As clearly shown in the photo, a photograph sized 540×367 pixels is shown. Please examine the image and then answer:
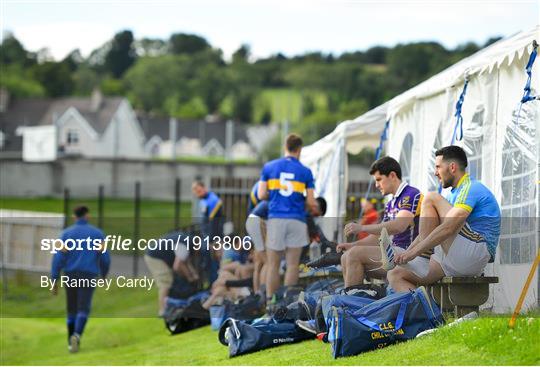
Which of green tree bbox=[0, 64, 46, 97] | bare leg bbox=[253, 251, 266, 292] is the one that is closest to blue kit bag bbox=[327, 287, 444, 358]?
bare leg bbox=[253, 251, 266, 292]

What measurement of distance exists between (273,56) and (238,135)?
208 feet

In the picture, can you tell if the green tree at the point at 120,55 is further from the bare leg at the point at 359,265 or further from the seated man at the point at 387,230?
the bare leg at the point at 359,265

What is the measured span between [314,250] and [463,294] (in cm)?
362

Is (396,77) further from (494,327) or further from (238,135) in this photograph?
(494,327)

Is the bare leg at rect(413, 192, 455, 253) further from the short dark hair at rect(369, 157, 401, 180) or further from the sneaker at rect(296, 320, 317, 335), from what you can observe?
the sneaker at rect(296, 320, 317, 335)

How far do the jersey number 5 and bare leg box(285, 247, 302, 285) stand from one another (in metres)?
0.61

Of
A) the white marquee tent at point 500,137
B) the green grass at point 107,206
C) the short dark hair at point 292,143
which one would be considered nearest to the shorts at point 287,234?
the short dark hair at point 292,143

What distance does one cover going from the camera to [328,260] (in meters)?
11.0

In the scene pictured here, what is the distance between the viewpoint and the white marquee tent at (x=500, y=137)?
32.0ft

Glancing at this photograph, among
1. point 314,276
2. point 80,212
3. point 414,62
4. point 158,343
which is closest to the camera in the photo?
point 314,276

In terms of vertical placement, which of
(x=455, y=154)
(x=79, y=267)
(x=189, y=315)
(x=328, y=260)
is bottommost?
(x=189, y=315)

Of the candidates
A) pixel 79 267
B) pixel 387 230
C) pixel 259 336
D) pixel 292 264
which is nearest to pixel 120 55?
pixel 79 267

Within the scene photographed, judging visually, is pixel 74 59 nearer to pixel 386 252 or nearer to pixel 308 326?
pixel 308 326

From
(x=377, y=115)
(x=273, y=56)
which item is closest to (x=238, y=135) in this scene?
(x=273, y=56)
